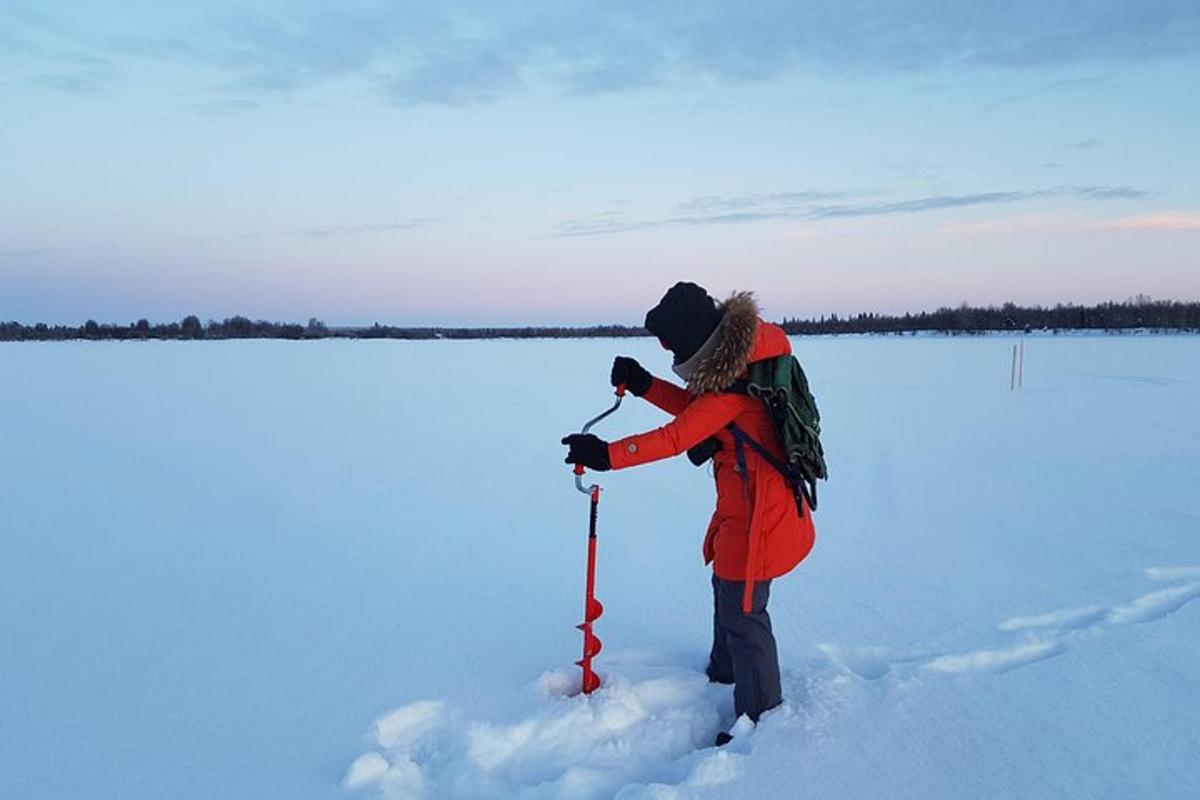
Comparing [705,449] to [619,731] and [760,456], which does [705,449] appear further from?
[619,731]

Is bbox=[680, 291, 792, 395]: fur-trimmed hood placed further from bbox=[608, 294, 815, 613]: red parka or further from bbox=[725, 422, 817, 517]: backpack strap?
bbox=[725, 422, 817, 517]: backpack strap

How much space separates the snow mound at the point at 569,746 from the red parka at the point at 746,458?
0.51m

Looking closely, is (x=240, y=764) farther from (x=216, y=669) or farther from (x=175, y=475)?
(x=175, y=475)

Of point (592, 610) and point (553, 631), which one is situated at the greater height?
point (592, 610)

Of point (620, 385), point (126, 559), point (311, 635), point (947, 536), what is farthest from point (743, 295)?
point (126, 559)

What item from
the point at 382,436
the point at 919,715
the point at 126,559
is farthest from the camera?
the point at 382,436

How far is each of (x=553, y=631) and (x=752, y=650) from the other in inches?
47.0

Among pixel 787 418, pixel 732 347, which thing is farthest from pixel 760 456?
pixel 732 347

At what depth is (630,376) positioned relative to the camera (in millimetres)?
3160

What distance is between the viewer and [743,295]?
281 centimetres

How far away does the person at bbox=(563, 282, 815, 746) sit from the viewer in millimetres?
2721

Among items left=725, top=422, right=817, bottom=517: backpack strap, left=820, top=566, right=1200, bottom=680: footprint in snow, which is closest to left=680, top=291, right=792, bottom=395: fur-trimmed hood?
left=725, top=422, right=817, bottom=517: backpack strap

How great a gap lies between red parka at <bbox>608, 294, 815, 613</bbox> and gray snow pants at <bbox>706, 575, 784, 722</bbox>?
5cm

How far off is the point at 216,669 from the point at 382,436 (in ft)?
22.0
